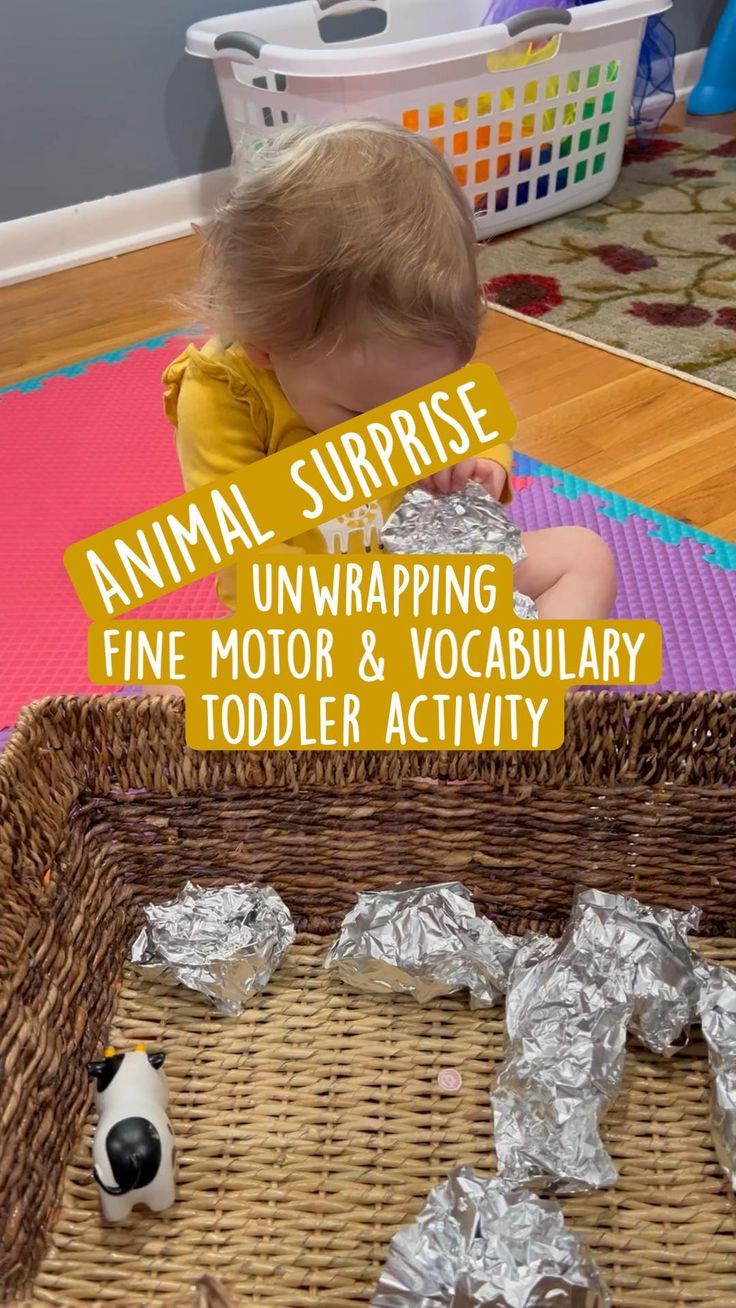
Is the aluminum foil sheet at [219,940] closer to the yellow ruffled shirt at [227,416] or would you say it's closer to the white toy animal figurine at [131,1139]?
the white toy animal figurine at [131,1139]

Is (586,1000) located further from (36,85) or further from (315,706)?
(36,85)

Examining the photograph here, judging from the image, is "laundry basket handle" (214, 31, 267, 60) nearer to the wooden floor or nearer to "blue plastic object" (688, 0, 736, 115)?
the wooden floor

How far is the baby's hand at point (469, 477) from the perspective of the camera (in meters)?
0.88

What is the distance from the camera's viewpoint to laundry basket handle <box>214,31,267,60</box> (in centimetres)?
144

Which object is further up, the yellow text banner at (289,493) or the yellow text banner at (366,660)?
the yellow text banner at (289,493)

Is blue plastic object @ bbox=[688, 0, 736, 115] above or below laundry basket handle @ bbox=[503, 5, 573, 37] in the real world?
below

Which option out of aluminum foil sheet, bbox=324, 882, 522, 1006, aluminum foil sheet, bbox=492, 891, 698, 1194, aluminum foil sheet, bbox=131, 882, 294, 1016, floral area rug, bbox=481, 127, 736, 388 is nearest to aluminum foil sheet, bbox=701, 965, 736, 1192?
aluminum foil sheet, bbox=492, 891, 698, 1194

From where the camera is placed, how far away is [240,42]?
4.79ft

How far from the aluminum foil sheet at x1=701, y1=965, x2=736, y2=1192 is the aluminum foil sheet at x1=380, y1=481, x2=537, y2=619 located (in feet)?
0.81

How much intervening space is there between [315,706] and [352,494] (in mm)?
125

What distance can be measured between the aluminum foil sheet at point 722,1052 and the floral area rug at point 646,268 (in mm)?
878

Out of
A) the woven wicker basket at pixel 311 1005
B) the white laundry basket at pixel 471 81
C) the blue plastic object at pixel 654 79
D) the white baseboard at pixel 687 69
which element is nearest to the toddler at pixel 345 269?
the woven wicker basket at pixel 311 1005

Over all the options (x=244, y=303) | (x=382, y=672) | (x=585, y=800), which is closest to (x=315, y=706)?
(x=382, y=672)

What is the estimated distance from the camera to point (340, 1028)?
67 centimetres
